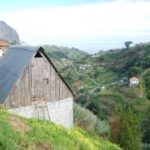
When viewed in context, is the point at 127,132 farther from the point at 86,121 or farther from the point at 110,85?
the point at 110,85

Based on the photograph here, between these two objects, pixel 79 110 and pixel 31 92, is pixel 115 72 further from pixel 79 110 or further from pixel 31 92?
pixel 31 92

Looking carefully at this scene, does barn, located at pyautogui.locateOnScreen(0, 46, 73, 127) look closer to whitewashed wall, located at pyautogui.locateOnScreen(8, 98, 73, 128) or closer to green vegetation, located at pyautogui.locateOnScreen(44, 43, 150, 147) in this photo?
whitewashed wall, located at pyautogui.locateOnScreen(8, 98, 73, 128)

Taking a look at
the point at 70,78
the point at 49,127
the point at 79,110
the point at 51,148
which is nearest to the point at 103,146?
the point at 49,127

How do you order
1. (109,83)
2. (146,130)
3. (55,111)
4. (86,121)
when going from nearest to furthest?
1. (55,111)
2. (86,121)
3. (146,130)
4. (109,83)

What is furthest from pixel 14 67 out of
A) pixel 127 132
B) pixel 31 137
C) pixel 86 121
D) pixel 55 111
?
pixel 127 132

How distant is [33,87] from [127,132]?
1998cm

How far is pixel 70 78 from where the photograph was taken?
117m

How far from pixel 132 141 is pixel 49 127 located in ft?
83.7

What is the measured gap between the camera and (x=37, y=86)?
22891mm

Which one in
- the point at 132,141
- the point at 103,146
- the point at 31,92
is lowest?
the point at 132,141

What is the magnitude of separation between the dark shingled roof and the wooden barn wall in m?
0.24

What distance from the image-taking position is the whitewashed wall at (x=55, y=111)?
901 inches

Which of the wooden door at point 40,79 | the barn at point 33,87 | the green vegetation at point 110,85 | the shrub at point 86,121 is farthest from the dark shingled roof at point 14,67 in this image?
the green vegetation at point 110,85

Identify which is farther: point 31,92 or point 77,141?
point 31,92
